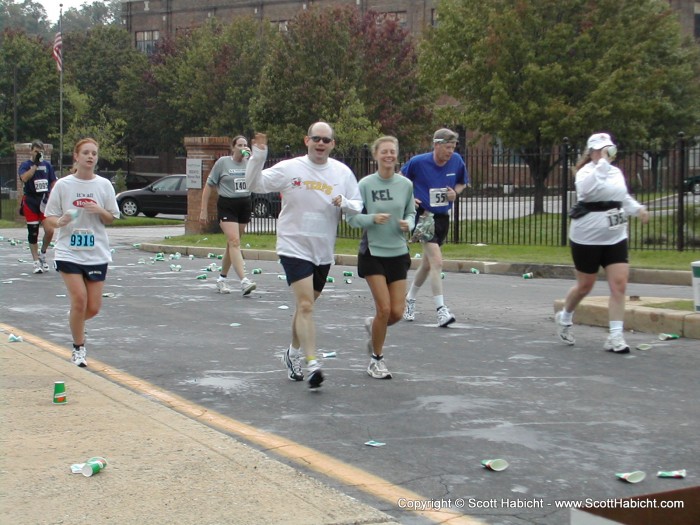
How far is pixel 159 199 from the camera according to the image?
123 ft

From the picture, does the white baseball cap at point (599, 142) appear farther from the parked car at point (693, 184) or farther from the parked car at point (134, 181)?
the parked car at point (134, 181)

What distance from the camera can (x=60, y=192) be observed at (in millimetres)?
8586

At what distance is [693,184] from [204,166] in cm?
1178

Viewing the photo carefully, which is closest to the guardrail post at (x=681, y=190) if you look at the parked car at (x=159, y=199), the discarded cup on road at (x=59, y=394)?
the discarded cup on road at (x=59, y=394)

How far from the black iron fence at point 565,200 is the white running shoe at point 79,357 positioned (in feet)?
40.6

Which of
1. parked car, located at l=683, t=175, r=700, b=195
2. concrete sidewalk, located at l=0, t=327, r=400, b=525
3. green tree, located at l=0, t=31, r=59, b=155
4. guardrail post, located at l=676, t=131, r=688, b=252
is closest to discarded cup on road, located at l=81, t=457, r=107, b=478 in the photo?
concrete sidewalk, located at l=0, t=327, r=400, b=525

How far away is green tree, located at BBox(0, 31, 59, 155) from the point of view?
196ft

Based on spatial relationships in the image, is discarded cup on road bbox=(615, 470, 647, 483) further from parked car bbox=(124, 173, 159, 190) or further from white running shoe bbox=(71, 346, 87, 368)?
parked car bbox=(124, 173, 159, 190)

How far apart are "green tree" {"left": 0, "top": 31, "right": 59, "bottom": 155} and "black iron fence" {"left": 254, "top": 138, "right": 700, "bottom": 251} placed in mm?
40325

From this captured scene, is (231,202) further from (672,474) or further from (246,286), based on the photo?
(672,474)

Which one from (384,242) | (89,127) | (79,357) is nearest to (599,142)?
(384,242)

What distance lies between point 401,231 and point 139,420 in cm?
270

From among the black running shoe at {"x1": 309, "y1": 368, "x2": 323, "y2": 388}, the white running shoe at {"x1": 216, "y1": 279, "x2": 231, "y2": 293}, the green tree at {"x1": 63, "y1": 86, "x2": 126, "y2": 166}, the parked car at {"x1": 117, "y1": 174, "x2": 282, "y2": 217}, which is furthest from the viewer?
the green tree at {"x1": 63, "y1": 86, "x2": 126, "y2": 166}

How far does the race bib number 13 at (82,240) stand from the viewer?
8.54 m
